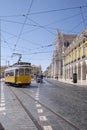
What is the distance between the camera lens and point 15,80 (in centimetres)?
4141

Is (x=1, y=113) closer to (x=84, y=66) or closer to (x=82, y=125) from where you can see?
(x=82, y=125)

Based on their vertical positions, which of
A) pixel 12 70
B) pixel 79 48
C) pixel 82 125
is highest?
pixel 79 48

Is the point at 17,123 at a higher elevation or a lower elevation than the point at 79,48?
lower

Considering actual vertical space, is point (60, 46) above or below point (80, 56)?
above

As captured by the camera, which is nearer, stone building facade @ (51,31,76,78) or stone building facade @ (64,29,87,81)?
stone building facade @ (64,29,87,81)

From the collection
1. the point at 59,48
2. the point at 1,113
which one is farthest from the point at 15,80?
the point at 59,48

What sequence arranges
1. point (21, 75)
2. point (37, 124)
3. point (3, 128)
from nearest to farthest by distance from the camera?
1. point (3, 128)
2. point (37, 124)
3. point (21, 75)

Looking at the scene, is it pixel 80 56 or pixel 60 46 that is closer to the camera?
pixel 80 56

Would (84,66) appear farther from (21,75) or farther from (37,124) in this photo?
(37,124)

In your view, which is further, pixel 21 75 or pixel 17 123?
pixel 21 75

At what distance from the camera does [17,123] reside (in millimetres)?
10445

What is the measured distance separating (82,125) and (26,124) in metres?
1.75

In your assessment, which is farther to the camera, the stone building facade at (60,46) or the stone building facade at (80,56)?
the stone building facade at (60,46)

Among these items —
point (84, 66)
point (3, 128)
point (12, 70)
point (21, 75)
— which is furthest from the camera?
point (84, 66)
